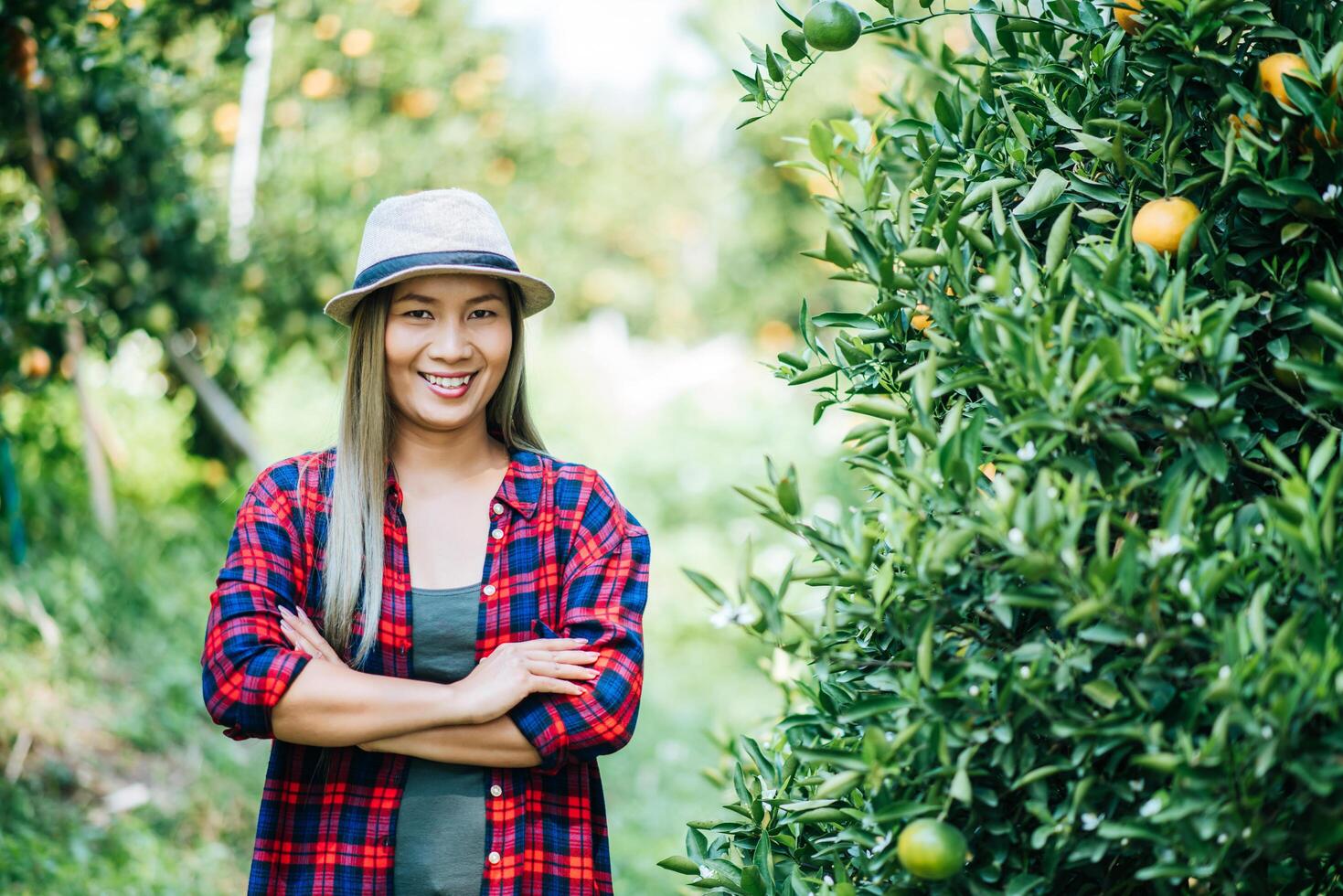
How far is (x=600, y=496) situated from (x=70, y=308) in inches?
122

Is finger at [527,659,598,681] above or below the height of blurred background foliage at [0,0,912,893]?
below

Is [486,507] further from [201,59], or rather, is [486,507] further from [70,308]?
[201,59]

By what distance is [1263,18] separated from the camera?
1.38 m

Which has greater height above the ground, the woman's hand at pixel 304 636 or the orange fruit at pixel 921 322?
the orange fruit at pixel 921 322

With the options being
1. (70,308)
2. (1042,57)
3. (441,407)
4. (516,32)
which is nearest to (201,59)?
(70,308)

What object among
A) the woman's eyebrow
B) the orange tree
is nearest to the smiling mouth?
the woman's eyebrow

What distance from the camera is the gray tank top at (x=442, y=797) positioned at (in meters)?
1.85

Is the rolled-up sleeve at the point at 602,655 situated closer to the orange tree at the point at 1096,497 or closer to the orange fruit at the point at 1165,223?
the orange tree at the point at 1096,497

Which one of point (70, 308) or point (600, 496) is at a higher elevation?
point (70, 308)

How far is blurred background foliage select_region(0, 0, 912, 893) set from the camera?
3719 mm

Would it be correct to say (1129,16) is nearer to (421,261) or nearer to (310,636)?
(421,261)

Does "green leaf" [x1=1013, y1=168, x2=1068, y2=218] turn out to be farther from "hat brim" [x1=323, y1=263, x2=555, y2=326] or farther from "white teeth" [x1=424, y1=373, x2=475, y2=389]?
"white teeth" [x1=424, y1=373, x2=475, y2=389]

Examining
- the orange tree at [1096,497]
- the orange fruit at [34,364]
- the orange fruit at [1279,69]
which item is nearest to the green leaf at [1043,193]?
the orange tree at [1096,497]

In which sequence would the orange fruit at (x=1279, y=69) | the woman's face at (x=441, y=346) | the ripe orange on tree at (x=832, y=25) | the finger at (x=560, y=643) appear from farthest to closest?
1. the woman's face at (x=441, y=346)
2. the finger at (x=560, y=643)
3. the ripe orange on tree at (x=832, y=25)
4. the orange fruit at (x=1279, y=69)
